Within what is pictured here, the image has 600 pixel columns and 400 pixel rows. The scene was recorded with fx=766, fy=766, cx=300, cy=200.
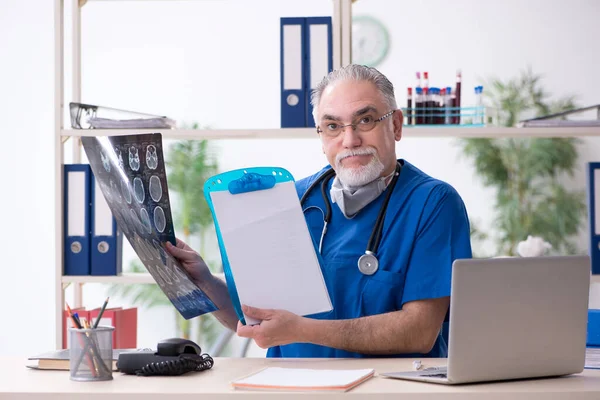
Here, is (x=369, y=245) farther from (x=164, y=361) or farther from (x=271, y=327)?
(x=164, y=361)

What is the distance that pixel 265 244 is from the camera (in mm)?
1580

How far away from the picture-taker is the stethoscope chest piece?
181 cm

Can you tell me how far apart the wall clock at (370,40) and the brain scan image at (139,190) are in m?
3.95

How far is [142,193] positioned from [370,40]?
4.04 metres

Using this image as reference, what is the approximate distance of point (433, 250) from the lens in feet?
5.83

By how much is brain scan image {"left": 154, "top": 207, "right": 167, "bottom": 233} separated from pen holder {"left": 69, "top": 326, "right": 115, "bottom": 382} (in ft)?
1.03

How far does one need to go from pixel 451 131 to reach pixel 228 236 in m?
1.29

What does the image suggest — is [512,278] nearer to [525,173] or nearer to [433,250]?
[433,250]

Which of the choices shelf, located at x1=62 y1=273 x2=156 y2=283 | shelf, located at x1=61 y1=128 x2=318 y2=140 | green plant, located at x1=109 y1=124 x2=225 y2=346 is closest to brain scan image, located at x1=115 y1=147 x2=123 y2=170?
shelf, located at x1=61 y1=128 x2=318 y2=140

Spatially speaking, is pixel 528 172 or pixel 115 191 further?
pixel 528 172

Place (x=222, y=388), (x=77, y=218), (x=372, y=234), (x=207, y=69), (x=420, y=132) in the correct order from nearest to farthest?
(x=222, y=388)
(x=372, y=234)
(x=420, y=132)
(x=77, y=218)
(x=207, y=69)

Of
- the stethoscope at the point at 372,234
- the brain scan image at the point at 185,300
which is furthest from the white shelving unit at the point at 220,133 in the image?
the brain scan image at the point at 185,300

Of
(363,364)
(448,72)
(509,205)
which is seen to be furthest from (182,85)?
(363,364)

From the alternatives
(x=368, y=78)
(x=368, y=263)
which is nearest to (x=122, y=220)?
(x=368, y=263)
